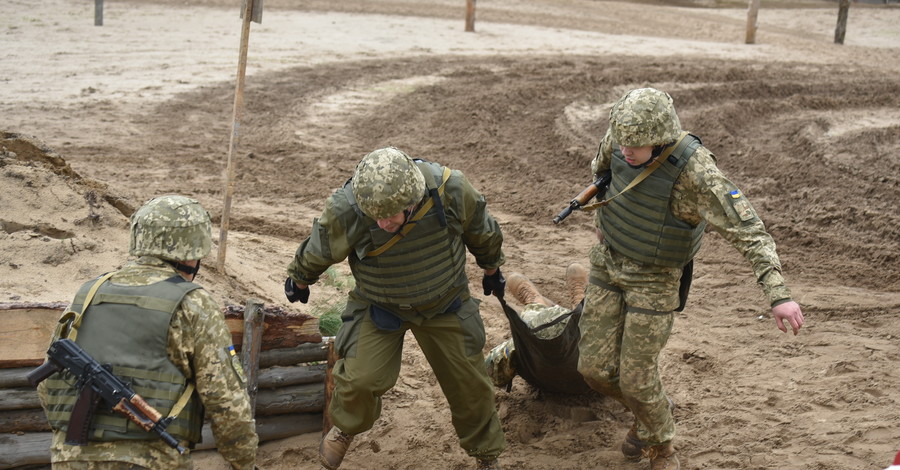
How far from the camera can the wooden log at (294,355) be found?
586 centimetres

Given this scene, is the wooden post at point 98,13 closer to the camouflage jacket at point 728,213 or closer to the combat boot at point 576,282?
the combat boot at point 576,282

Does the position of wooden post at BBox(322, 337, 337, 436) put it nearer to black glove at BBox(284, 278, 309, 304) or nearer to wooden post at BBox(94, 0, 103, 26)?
black glove at BBox(284, 278, 309, 304)

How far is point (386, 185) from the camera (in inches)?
184

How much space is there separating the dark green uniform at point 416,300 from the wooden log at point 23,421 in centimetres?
163

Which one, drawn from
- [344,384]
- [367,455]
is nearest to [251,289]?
[367,455]

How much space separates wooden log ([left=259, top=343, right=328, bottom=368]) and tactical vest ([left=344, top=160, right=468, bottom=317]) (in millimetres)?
970

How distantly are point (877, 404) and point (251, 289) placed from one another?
180 inches

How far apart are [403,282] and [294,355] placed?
126cm

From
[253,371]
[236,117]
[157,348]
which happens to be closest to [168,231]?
[157,348]

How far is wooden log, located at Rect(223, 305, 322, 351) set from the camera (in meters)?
5.81

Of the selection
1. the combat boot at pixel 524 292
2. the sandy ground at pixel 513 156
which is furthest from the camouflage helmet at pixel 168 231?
the combat boot at pixel 524 292

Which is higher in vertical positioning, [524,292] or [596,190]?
[596,190]

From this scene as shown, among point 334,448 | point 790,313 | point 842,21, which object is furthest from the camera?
A: point 842,21

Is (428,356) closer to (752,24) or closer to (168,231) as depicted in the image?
(168,231)
